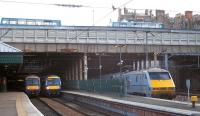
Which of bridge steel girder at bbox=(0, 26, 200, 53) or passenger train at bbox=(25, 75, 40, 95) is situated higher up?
bridge steel girder at bbox=(0, 26, 200, 53)

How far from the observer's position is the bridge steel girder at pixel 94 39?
61875mm

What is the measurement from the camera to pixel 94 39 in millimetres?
65375

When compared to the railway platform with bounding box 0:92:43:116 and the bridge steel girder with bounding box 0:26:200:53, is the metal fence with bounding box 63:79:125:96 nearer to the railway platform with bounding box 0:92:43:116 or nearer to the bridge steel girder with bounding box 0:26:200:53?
the bridge steel girder with bounding box 0:26:200:53

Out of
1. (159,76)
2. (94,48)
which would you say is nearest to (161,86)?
(159,76)

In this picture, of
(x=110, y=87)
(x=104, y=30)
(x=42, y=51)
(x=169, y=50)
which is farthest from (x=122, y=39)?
(x=110, y=87)

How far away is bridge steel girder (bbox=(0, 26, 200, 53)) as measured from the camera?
61.9 m

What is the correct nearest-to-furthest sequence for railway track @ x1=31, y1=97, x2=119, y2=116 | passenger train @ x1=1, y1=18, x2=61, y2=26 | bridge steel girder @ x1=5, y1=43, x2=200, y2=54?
railway track @ x1=31, y1=97, x2=119, y2=116 < bridge steel girder @ x1=5, y1=43, x2=200, y2=54 < passenger train @ x1=1, y1=18, x2=61, y2=26

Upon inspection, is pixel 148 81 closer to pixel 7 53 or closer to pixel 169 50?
pixel 7 53

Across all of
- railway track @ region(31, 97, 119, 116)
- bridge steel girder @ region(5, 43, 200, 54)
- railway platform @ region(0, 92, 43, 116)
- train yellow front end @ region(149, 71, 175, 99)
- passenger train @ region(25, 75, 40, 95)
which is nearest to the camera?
railway platform @ region(0, 92, 43, 116)

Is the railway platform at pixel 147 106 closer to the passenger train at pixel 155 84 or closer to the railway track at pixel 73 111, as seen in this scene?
the railway track at pixel 73 111

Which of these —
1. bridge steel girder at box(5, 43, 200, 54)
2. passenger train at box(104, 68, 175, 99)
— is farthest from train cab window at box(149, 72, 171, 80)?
bridge steel girder at box(5, 43, 200, 54)

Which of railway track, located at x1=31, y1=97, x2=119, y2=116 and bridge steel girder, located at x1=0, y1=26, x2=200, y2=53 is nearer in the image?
railway track, located at x1=31, y1=97, x2=119, y2=116

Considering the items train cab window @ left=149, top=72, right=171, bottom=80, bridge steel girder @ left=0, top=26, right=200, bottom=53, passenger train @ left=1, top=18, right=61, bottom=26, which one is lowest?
train cab window @ left=149, top=72, right=171, bottom=80

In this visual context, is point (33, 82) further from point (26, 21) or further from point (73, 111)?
point (26, 21)
